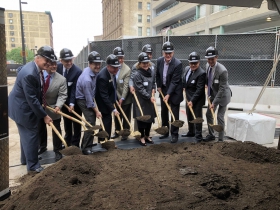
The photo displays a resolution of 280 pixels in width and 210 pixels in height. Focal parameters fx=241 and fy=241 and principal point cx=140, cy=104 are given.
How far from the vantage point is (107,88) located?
14.8ft

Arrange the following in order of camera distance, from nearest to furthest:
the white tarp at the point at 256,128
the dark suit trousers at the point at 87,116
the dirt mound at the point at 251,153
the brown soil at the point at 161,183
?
the brown soil at the point at 161,183 < the dirt mound at the point at 251,153 < the dark suit trousers at the point at 87,116 < the white tarp at the point at 256,128

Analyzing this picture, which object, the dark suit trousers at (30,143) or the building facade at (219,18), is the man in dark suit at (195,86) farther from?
the building facade at (219,18)

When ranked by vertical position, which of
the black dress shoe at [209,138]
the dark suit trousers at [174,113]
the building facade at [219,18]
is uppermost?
the building facade at [219,18]

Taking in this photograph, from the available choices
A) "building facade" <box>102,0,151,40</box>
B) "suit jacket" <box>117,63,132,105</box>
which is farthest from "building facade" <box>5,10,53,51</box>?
"suit jacket" <box>117,63,132,105</box>

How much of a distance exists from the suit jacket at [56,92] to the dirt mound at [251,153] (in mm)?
2818

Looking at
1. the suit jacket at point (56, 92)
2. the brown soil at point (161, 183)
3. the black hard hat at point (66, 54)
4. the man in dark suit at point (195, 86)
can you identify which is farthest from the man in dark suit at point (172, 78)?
the suit jacket at point (56, 92)

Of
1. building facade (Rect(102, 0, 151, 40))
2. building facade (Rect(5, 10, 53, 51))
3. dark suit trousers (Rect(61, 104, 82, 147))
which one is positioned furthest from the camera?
building facade (Rect(5, 10, 53, 51))

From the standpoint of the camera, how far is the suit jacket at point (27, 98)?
3.31m

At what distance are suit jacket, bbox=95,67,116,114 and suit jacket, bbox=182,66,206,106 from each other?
1.65 meters

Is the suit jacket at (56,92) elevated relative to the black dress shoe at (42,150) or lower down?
elevated

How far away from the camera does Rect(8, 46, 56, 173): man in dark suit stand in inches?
131

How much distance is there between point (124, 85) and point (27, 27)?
100166 mm

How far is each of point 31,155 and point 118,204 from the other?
2.00 m

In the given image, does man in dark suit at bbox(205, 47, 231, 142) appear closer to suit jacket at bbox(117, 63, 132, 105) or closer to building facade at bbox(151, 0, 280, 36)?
suit jacket at bbox(117, 63, 132, 105)
